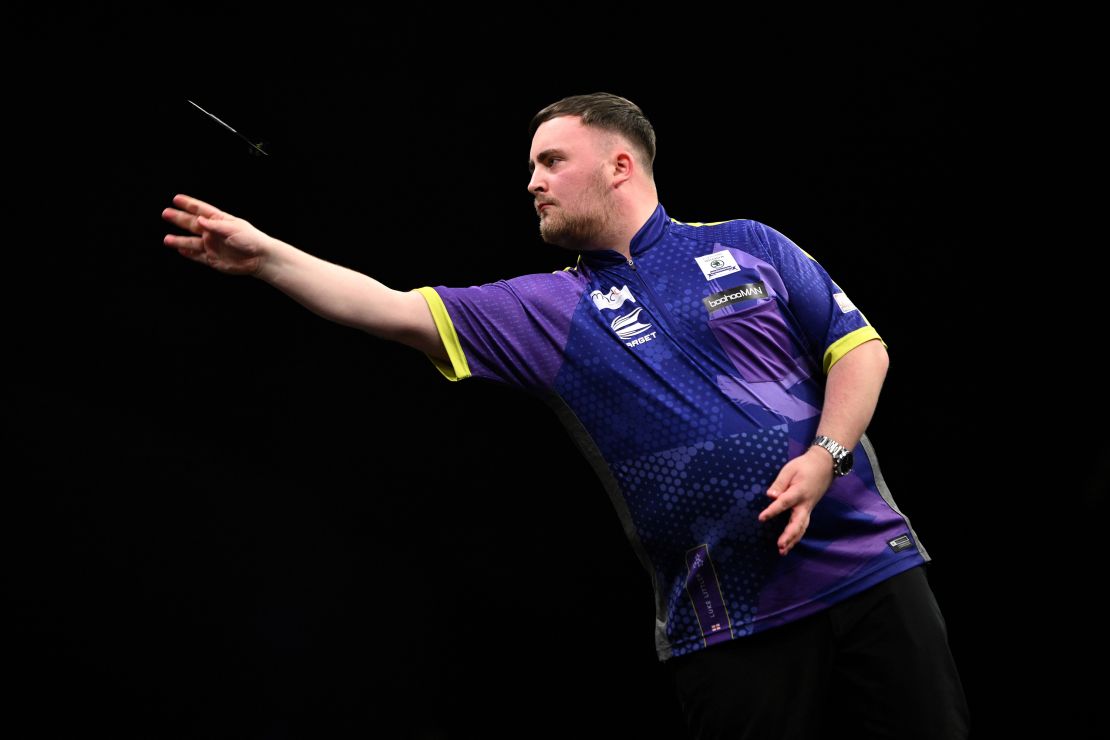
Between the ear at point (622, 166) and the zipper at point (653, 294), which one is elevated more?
the ear at point (622, 166)

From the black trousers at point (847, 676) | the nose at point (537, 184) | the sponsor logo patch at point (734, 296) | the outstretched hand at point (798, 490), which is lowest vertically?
the black trousers at point (847, 676)

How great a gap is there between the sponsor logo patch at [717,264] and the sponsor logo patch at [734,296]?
4 centimetres

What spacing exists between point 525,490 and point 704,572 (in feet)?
4.68

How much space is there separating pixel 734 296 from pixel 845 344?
20cm

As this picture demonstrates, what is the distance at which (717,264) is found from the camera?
179 centimetres

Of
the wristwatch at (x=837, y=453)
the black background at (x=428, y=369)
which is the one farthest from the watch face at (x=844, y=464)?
the black background at (x=428, y=369)

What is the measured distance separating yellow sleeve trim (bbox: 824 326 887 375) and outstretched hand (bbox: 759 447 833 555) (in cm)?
19

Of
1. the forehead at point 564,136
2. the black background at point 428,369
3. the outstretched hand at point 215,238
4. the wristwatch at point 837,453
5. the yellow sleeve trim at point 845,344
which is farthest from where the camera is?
the black background at point 428,369

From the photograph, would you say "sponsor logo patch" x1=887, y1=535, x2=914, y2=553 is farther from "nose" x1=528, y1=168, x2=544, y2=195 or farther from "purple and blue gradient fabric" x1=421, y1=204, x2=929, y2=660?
"nose" x1=528, y1=168, x2=544, y2=195

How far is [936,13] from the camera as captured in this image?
277 centimetres

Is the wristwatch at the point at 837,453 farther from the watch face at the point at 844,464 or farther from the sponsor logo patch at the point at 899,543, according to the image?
the sponsor logo patch at the point at 899,543

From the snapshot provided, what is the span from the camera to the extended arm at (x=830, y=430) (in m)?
1.50

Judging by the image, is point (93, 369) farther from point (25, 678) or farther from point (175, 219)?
point (175, 219)

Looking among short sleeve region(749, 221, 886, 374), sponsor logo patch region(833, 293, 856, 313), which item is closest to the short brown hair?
short sleeve region(749, 221, 886, 374)
